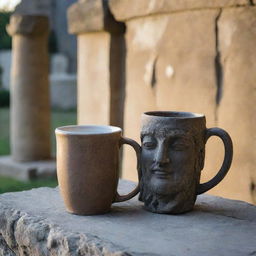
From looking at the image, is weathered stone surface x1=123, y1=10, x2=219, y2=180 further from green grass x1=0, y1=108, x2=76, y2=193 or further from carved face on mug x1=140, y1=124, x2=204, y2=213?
green grass x1=0, y1=108, x2=76, y2=193

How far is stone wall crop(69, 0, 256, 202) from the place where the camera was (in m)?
2.17

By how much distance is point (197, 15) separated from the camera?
2334 millimetres

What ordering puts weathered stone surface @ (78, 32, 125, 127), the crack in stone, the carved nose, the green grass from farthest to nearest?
1. the green grass
2. weathered stone surface @ (78, 32, 125, 127)
3. the crack in stone
4. the carved nose

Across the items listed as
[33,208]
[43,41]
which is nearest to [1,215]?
[33,208]

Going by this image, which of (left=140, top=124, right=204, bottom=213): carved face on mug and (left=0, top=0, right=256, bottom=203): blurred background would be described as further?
(left=0, top=0, right=256, bottom=203): blurred background

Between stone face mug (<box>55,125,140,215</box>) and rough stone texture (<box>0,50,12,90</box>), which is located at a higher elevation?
rough stone texture (<box>0,50,12,90</box>)

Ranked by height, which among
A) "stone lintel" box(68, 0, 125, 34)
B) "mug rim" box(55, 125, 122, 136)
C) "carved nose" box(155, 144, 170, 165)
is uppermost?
"stone lintel" box(68, 0, 125, 34)

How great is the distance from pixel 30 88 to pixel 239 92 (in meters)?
3.14

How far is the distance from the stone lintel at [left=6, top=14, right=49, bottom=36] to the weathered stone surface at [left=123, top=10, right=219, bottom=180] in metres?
2.38

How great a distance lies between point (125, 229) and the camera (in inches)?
58.2

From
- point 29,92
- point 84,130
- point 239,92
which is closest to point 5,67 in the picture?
point 29,92

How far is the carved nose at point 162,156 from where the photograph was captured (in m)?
1.55

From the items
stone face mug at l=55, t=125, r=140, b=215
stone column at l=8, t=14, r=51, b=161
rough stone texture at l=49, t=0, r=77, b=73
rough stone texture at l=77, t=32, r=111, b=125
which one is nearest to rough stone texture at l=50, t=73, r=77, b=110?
rough stone texture at l=49, t=0, r=77, b=73


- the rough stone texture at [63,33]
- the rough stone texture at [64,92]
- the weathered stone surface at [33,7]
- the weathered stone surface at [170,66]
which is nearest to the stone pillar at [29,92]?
the weathered stone surface at [170,66]
